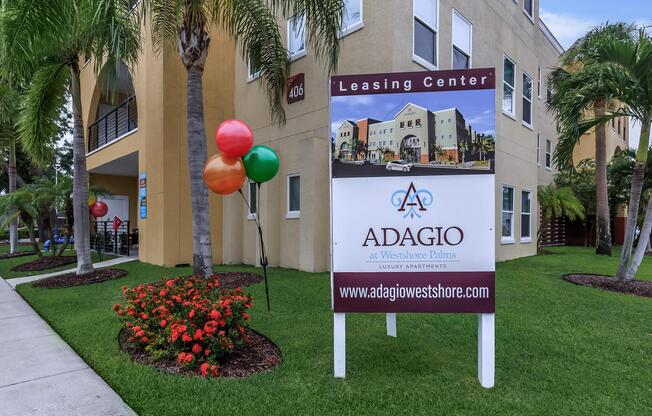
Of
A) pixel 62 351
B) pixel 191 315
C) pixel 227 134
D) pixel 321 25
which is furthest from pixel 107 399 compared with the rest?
pixel 321 25

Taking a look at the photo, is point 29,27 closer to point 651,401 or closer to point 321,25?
point 321,25

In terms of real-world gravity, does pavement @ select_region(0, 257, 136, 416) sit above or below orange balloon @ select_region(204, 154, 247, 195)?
below

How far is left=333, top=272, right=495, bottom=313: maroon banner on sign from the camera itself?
3.75m

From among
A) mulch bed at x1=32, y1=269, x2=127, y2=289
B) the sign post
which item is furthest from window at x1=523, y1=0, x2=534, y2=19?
mulch bed at x1=32, y1=269, x2=127, y2=289

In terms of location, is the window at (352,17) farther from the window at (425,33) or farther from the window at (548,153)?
the window at (548,153)

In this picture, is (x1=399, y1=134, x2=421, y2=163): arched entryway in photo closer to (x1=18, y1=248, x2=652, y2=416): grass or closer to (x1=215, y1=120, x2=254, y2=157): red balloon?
(x1=18, y1=248, x2=652, y2=416): grass

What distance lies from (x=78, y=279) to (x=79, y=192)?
2.14m

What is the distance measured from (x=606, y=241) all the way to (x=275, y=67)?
13766 millimetres

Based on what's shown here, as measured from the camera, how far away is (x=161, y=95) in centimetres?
1136

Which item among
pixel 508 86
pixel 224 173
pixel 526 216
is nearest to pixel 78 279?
pixel 224 173

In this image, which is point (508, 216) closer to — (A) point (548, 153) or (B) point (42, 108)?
(A) point (548, 153)

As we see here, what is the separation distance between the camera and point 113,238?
51.7 feet

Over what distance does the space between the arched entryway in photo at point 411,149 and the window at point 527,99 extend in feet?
40.6

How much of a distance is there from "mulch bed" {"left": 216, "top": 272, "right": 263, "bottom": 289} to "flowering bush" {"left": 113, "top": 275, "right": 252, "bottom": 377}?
3.25 m
